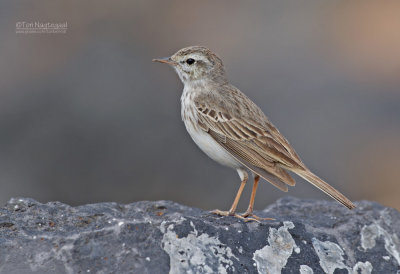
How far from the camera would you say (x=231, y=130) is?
9.16 metres

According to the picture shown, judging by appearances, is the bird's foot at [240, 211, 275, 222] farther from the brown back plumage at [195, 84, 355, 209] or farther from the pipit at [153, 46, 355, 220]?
the brown back plumage at [195, 84, 355, 209]

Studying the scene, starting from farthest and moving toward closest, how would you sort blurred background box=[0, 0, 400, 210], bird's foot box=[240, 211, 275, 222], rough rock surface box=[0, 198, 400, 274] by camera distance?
blurred background box=[0, 0, 400, 210] < bird's foot box=[240, 211, 275, 222] < rough rock surface box=[0, 198, 400, 274]

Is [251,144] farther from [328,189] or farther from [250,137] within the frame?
[328,189]

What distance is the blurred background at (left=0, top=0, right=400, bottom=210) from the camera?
40.4 feet

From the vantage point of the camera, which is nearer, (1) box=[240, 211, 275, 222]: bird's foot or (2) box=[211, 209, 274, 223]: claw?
(2) box=[211, 209, 274, 223]: claw

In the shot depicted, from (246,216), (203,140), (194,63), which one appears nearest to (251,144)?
(203,140)

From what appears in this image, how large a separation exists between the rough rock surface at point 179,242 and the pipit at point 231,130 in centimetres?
48

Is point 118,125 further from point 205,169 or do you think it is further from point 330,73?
point 330,73

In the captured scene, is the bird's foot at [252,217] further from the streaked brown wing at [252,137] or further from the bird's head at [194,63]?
the bird's head at [194,63]

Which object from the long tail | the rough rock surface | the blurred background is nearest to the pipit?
the long tail

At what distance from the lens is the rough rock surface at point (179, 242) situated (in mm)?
6957

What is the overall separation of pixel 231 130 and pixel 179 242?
235cm

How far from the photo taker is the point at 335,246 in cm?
792

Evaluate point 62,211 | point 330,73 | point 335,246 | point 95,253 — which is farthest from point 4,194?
point 330,73
